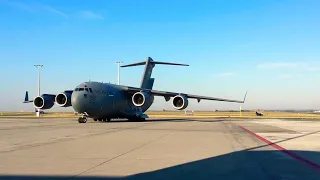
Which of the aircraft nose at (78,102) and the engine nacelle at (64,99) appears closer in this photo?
the aircraft nose at (78,102)

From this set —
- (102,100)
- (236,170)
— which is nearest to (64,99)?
(102,100)

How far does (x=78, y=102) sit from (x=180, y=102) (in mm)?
10122

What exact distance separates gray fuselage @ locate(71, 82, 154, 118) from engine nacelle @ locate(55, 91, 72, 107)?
2576 millimetres

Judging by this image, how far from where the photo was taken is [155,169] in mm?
7777

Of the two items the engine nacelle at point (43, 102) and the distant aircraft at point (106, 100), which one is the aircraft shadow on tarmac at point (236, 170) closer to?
the distant aircraft at point (106, 100)

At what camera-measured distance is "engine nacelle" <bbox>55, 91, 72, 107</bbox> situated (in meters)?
33.3

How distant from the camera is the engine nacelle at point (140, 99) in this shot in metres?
33.8

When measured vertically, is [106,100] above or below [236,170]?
above

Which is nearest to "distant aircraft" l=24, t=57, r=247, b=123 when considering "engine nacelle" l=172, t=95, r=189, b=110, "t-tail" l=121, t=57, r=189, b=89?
"engine nacelle" l=172, t=95, r=189, b=110

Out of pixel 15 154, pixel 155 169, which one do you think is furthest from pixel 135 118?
pixel 155 169

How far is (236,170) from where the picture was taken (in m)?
7.75

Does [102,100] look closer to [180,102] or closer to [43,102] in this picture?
[43,102]

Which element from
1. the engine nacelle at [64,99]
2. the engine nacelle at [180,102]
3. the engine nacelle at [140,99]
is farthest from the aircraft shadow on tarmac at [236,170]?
the engine nacelle at [64,99]

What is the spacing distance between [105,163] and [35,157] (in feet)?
7.45
